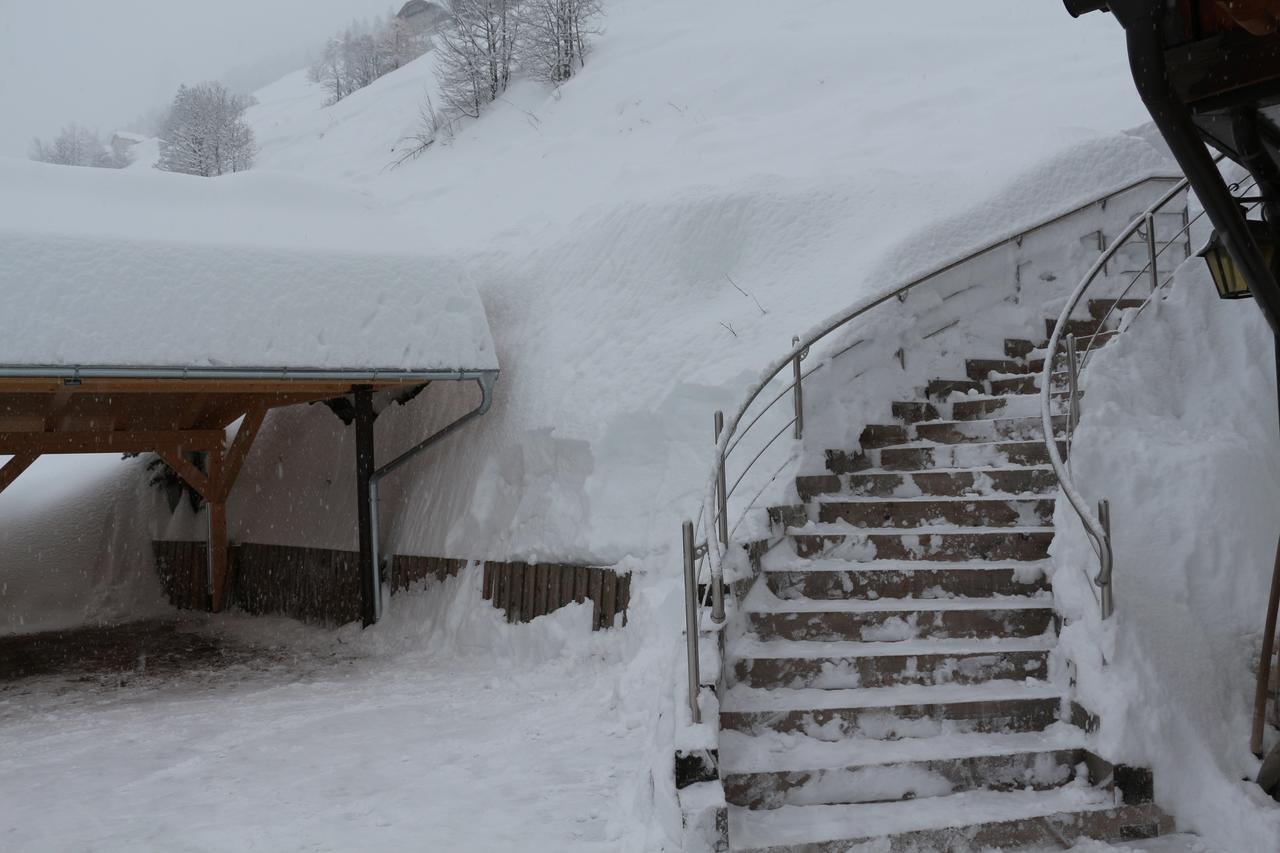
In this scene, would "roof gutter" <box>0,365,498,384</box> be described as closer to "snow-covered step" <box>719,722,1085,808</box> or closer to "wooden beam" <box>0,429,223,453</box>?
"wooden beam" <box>0,429,223,453</box>

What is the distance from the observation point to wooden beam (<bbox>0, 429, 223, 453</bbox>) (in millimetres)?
10211

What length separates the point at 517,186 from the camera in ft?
47.1

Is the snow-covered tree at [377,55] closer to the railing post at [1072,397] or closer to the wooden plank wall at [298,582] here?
the wooden plank wall at [298,582]

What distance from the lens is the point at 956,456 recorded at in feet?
21.0

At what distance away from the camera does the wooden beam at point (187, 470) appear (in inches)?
448

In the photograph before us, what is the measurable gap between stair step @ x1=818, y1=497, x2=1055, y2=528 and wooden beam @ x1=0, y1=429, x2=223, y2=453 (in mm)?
8077

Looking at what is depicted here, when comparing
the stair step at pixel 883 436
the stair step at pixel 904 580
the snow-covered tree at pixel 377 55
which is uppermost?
the snow-covered tree at pixel 377 55

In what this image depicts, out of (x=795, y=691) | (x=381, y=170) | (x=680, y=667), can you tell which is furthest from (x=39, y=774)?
(x=381, y=170)

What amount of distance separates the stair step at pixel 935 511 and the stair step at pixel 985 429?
65cm

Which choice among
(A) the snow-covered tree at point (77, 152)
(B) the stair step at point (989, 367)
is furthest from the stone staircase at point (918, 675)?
(A) the snow-covered tree at point (77, 152)

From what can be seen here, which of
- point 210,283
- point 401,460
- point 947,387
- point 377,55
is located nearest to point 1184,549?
point 947,387

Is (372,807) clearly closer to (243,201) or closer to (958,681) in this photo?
(958,681)

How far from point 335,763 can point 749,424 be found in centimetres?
336

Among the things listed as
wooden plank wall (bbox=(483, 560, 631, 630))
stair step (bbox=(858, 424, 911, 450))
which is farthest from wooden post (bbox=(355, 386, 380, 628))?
stair step (bbox=(858, 424, 911, 450))
